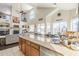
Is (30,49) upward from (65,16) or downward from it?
downward

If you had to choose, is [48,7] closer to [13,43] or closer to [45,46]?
[45,46]

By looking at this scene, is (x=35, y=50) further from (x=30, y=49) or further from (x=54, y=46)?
(x=54, y=46)

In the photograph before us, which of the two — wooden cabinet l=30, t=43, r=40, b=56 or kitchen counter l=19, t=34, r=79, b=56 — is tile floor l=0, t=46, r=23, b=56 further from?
kitchen counter l=19, t=34, r=79, b=56

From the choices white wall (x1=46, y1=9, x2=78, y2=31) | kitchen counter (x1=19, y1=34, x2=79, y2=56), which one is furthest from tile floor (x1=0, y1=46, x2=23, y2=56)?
white wall (x1=46, y1=9, x2=78, y2=31)

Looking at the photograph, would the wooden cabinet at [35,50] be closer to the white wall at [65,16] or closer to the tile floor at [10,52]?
the tile floor at [10,52]

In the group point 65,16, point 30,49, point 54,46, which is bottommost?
point 30,49

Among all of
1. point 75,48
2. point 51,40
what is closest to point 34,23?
point 51,40

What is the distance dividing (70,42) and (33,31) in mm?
620

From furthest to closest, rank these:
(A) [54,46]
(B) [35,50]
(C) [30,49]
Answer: (C) [30,49], (B) [35,50], (A) [54,46]

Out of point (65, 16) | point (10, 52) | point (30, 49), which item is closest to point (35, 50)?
point (30, 49)

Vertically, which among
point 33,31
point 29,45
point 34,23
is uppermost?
point 34,23

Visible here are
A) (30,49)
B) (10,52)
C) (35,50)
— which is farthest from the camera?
(30,49)

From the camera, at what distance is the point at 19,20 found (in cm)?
183

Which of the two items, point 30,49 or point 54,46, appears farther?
point 30,49
